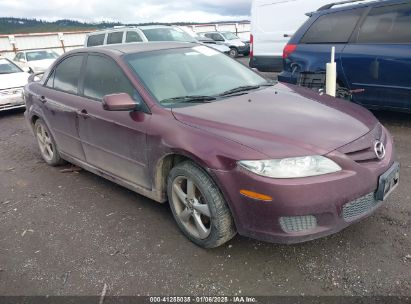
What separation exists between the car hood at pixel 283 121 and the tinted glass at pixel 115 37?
8.50 meters

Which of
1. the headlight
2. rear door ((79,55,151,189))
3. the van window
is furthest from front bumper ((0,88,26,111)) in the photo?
the headlight

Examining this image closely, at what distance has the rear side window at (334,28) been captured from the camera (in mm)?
5438

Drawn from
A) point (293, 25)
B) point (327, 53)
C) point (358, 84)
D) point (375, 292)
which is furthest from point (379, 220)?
point (293, 25)

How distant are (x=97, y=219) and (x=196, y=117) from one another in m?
1.47

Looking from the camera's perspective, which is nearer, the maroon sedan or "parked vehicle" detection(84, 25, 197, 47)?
the maroon sedan

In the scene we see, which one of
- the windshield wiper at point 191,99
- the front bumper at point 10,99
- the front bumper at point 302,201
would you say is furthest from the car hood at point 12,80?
the front bumper at point 302,201

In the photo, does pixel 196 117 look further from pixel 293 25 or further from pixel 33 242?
pixel 293 25

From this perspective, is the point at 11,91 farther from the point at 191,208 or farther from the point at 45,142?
the point at 191,208

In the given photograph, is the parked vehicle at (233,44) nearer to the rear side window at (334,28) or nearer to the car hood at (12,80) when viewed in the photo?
the car hood at (12,80)

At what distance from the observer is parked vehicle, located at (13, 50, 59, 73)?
14.6 metres

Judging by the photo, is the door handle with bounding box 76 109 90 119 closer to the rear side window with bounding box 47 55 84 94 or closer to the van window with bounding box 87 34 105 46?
the rear side window with bounding box 47 55 84 94

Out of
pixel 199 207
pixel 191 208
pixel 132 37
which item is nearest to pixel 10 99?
pixel 132 37

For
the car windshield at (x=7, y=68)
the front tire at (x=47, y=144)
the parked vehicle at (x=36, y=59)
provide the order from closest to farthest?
the front tire at (x=47, y=144)
the car windshield at (x=7, y=68)
the parked vehicle at (x=36, y=59)

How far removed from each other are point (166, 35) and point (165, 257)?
877cm
